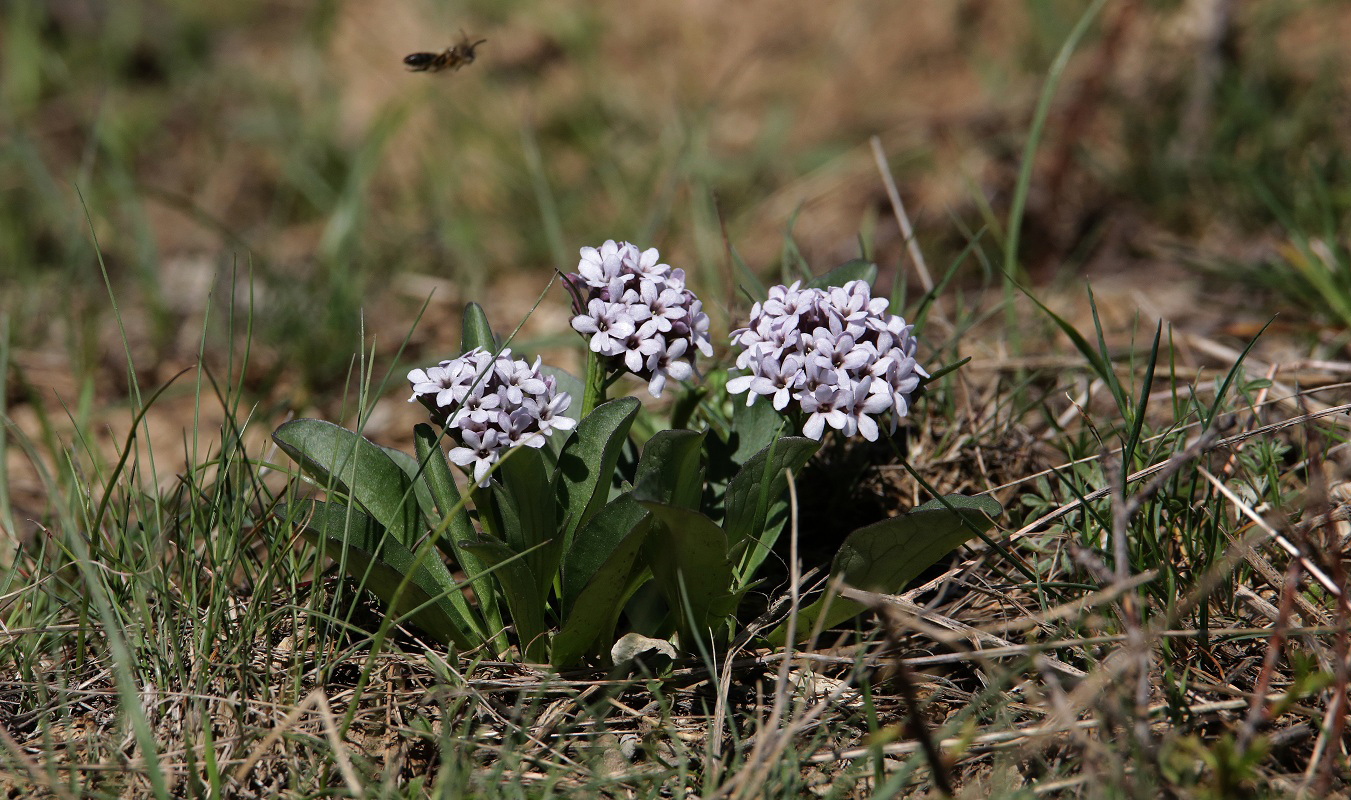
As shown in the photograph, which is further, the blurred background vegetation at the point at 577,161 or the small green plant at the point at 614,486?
the blurred background vegetation at the point at 577,161

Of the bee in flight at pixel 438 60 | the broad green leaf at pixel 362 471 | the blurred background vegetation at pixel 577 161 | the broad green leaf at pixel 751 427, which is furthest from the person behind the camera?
the blurred background vegetation at pixel 577 161

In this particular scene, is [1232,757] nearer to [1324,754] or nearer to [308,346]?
[1324,754]

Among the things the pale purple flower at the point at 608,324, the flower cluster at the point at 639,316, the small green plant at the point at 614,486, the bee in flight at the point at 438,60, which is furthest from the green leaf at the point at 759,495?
the bee in flight at the point at 438,60

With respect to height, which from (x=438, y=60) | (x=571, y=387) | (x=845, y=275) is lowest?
(x=571, y=387)

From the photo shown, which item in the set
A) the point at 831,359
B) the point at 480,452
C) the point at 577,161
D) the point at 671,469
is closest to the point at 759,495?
the point at 671,469

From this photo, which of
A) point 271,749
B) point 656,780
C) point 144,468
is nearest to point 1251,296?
point 656,780

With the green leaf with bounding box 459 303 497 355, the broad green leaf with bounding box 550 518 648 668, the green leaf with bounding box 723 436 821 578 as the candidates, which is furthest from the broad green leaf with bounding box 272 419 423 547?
the green leaf with bounding box 723 436 821 578

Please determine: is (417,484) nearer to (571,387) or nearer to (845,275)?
(571,387)

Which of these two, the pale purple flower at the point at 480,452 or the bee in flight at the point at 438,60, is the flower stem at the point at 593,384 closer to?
the pale purple flower at the point at 480,452
